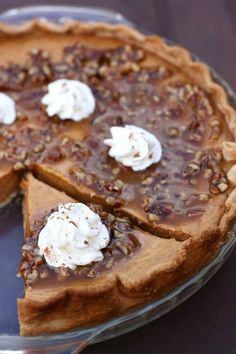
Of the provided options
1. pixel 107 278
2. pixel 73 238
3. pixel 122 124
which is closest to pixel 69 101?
pixel 122 124

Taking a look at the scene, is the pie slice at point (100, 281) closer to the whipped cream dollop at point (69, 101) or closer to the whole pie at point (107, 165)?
the whole pie at point (107, 165)

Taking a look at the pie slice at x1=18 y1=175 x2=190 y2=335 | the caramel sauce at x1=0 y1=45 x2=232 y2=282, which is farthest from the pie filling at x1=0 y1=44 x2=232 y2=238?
the pie slice at x1=18 y1=175 x2=190 y2=335

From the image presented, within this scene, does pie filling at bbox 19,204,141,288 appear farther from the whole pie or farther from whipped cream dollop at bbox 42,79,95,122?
whipped cream dollop at bbox 42,79,95,122

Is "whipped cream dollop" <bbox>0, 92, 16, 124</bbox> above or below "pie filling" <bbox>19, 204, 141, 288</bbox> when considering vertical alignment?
above

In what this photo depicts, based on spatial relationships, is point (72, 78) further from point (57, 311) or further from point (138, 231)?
point (57, 311)

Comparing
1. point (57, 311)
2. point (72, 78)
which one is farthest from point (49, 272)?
point (72, 78)

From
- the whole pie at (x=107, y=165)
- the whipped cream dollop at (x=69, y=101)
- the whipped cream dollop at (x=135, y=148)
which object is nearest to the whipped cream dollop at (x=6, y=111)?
the whole pie at (x=107, y=165)
